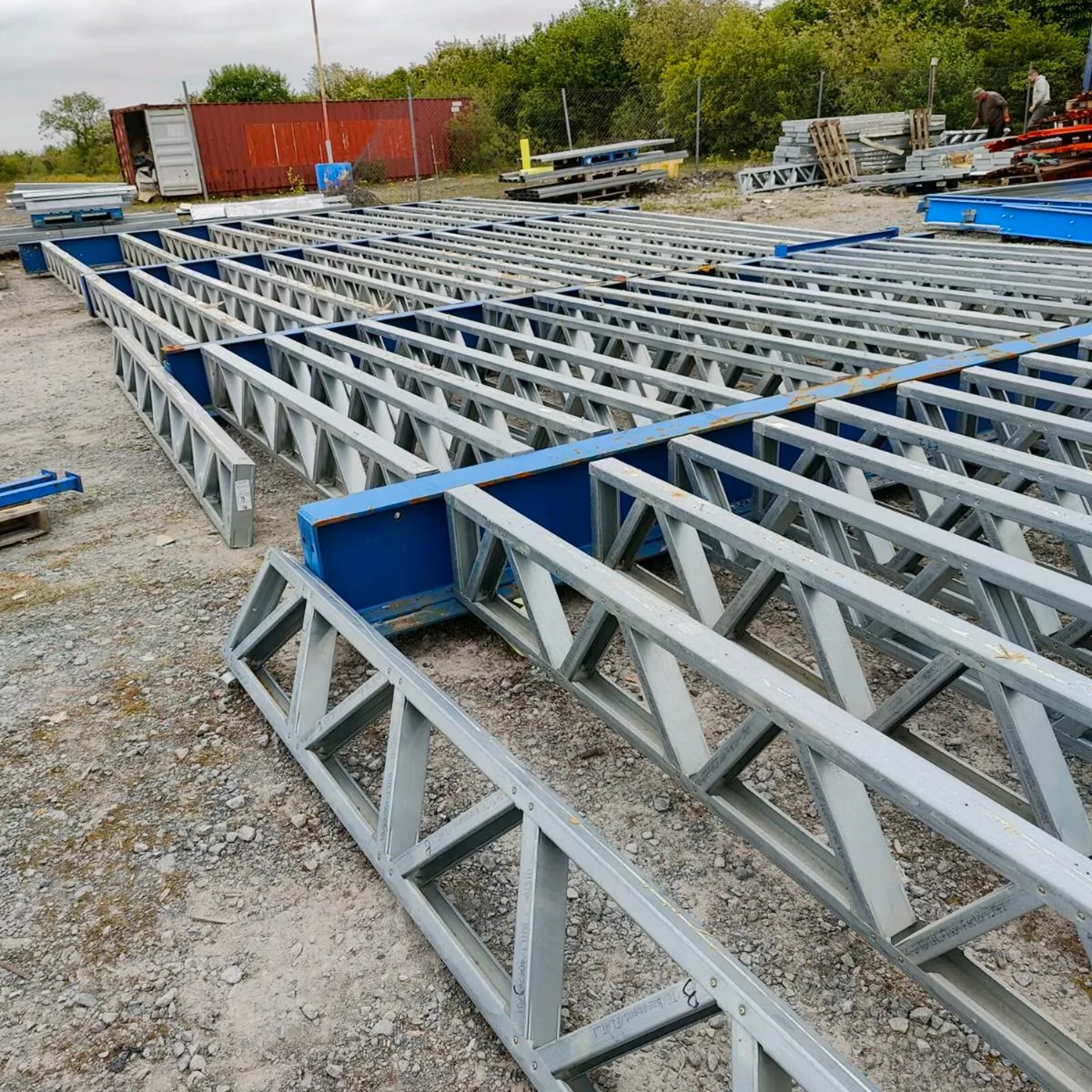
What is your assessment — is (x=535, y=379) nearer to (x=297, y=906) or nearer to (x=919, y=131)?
(x=297, y=906)

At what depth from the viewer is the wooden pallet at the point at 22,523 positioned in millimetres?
5262

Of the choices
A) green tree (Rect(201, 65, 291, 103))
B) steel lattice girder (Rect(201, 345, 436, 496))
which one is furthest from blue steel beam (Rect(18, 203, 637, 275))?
green tree (Rect(201, 65, 291, 103))

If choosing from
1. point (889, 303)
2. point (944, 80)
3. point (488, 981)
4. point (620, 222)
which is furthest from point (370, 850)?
point (944, 80)

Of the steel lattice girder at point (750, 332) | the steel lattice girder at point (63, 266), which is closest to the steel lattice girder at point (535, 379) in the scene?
the steel lattice girder at point (750, 332)

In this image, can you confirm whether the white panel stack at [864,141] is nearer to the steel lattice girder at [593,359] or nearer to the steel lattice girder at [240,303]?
the steel lattice girder at [240,303]

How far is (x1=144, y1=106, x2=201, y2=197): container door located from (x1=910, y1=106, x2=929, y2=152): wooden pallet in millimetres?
18889

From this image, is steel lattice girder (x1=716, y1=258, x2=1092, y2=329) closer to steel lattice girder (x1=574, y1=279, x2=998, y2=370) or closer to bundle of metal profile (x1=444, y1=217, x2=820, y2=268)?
steel lattice girder (x1=574, y1=279, x2=998, y2=370)

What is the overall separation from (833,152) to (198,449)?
18.1 metres

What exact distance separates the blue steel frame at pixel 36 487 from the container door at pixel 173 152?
24243 millimetres

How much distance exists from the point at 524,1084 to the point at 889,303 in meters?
5.39

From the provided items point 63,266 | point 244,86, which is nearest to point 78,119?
point 244,86

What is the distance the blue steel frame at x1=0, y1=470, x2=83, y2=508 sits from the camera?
17.5ft

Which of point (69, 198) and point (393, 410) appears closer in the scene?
point (393, 410)

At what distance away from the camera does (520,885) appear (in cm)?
223
